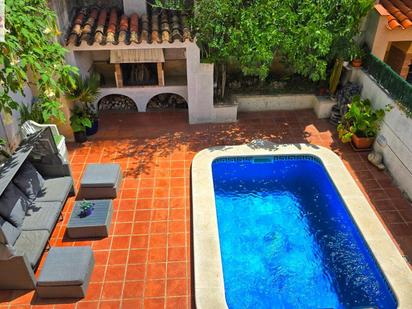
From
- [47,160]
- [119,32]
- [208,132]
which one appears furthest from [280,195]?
[119,32]

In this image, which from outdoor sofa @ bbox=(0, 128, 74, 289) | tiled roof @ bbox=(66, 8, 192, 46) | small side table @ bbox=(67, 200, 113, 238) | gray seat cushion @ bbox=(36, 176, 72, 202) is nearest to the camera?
outdoor sofa @ bbox=(0, 128, 74, 289)

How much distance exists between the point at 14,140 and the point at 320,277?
9.42m

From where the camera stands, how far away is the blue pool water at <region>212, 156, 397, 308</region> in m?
8.69

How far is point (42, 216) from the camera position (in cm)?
929

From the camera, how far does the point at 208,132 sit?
14031 millimetres

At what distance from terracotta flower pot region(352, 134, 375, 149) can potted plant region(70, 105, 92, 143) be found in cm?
898

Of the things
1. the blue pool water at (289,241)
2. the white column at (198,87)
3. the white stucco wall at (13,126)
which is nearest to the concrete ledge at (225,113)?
the white column at (198,87)

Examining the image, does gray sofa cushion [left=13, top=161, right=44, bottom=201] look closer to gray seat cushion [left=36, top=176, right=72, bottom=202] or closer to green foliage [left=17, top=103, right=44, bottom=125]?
gray seat cushion [left=36, top=176, right=72, bottom=202]

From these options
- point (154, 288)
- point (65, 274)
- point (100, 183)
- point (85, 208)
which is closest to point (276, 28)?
point (100, 183)

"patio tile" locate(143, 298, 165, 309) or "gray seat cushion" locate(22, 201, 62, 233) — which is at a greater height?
"gray seat cushion" locate(22, 201, 62, 233)

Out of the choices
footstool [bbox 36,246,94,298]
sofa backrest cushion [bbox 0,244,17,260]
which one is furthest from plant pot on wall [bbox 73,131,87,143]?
sofa backrest cushion [bbox 0,244,17,260]

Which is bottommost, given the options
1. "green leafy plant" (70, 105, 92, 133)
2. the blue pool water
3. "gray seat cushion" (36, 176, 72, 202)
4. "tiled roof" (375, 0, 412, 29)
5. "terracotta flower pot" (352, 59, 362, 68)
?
the blue pool water

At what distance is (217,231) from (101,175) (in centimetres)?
372

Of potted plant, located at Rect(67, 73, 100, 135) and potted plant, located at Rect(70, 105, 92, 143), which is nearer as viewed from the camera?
potted plant, located at Rect(67, 73, 100, 135)
